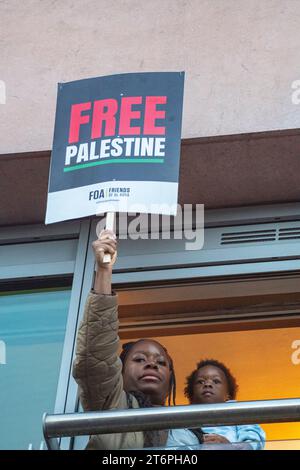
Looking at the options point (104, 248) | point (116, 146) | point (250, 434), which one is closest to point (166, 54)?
point (116, 146)

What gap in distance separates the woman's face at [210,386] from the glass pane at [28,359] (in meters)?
0.75

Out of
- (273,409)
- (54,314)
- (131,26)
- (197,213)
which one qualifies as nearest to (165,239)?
(197,213)

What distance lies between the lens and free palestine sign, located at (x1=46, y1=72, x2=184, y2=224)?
629 centimetres

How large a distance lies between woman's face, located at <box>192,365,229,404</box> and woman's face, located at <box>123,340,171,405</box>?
11.0 inches

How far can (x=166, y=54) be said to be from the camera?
7438mm

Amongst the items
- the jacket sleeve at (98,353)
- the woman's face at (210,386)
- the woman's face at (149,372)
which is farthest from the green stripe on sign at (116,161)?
the woman's face at (210,386)

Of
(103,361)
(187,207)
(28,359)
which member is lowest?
(103,361)

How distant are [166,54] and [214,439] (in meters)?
2.37

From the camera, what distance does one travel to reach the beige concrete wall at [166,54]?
7188mm

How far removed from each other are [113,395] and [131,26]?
97.5 inches

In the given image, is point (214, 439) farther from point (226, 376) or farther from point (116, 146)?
point (116, 146)
